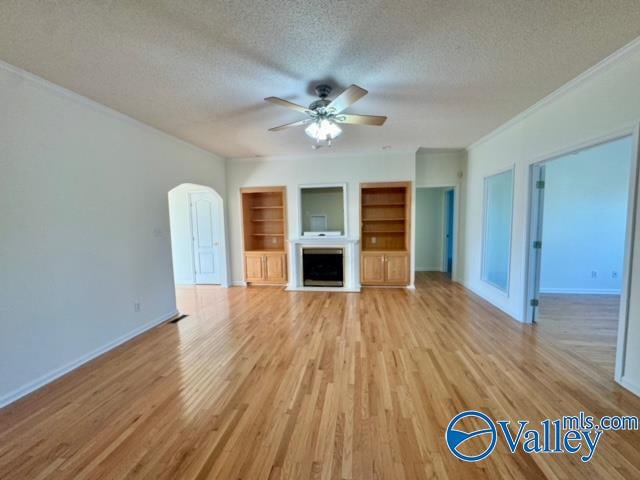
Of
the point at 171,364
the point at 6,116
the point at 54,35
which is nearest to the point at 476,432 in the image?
the point at 171,364

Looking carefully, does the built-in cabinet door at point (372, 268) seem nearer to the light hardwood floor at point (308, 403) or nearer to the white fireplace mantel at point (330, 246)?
the white fireplace mantel at point (330, 246)

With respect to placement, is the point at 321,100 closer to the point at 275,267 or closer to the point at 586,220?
the point at 275,267

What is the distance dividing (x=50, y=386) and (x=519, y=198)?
5.67m

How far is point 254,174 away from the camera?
5676 mm

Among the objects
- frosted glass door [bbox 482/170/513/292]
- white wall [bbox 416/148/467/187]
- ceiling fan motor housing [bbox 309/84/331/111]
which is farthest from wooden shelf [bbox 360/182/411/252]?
ceiling fan motor housing [bbox 309/84/331/111]

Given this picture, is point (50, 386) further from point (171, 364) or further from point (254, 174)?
point (254, 174)

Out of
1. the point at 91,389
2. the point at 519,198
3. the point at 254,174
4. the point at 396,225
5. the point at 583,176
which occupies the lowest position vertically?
the point at 91,389

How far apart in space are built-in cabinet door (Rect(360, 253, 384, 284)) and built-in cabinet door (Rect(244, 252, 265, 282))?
7.20 ft

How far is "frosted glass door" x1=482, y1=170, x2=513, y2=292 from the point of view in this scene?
→ 13.1ft

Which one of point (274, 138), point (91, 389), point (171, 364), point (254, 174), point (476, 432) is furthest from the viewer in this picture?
point (254, 174)

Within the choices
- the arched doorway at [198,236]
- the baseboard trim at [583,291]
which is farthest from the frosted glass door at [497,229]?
the arched doorway at [198,236]

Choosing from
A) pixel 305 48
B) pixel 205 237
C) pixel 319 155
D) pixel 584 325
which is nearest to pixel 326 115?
pixel 305 48

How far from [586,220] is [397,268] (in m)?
3.35

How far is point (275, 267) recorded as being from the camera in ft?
18.8
